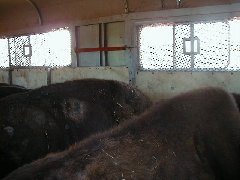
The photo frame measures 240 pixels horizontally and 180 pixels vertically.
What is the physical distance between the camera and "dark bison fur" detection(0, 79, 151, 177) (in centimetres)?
512

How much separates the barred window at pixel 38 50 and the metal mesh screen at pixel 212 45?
4.33 metres

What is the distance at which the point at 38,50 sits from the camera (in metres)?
12.5

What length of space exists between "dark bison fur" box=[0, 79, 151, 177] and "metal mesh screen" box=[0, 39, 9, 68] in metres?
8.23

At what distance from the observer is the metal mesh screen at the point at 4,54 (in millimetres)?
13875

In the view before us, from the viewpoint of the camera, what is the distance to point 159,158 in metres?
3.02

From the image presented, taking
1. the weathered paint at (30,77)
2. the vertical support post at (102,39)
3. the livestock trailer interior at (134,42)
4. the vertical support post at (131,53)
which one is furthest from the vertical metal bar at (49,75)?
the vertical support post at (131,53)

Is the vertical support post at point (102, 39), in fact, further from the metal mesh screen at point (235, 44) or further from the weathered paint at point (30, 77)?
the metal mesh screen at point (235, 44)

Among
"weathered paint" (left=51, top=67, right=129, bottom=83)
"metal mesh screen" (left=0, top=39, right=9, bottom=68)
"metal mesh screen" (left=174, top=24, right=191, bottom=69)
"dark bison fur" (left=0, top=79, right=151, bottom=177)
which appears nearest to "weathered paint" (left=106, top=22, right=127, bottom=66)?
"weathered paint" (left=51, top=67, right=129, bottom=83)

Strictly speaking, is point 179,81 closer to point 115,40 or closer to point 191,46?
point 191,46

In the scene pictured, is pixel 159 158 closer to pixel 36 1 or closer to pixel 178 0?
pixel 178 0

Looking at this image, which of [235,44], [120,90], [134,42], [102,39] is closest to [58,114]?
[120,90]

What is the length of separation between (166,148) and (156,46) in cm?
594

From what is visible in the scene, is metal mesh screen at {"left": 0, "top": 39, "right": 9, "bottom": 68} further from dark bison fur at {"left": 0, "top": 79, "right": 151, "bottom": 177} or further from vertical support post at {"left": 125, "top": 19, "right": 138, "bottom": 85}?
dark bison fur at {"left": 0, "top": 79, "right": 151, "bottom": 177}

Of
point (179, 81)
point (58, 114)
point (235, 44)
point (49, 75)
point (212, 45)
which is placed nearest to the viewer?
point (58, 114)
